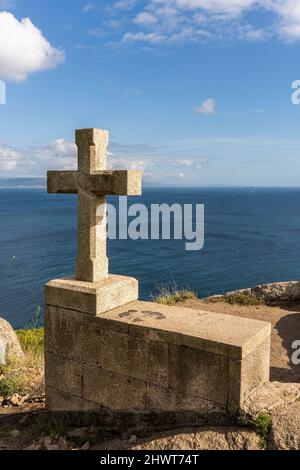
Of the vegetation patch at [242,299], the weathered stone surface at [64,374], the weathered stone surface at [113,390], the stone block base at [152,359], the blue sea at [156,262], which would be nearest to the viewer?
the stone block base at [152,359]

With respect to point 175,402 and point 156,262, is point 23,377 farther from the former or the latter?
point 156,262

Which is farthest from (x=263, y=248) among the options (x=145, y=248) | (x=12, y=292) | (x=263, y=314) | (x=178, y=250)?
(x=263, y=314)

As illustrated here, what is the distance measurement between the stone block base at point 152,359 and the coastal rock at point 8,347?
3.16 meters

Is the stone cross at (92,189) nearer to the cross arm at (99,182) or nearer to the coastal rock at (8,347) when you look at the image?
the cross arm at (99,182)

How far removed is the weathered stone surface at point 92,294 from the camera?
498 cm

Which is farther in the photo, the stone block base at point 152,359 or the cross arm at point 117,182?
the cross arm at point 117,182

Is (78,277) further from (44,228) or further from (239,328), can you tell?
(44,228)

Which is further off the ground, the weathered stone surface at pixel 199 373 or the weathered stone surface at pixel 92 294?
the weathered stone surface at pixel 92 294

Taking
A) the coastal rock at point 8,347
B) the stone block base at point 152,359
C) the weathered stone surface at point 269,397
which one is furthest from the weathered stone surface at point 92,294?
the coastal rock at point 8,347

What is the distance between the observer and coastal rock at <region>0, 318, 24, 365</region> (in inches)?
327

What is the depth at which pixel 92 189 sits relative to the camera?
508 centimetres

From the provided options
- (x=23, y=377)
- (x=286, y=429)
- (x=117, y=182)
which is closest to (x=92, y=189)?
(x=117, y=182)

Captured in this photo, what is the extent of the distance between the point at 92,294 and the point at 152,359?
1.02 meters

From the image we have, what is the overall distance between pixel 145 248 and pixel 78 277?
4463 centimetres
